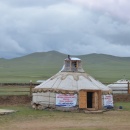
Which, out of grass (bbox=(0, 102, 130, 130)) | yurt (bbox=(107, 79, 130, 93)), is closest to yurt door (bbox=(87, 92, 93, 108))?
grass (bbox=(0, 102, 130, 130))

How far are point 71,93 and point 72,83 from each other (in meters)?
0.76

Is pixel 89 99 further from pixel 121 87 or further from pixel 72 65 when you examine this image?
pixel 121 87

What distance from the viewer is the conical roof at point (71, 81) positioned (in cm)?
2070

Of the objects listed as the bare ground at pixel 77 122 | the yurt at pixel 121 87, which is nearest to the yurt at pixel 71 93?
the bare ground at pixel 77 122

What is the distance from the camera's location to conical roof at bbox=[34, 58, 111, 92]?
2070 centimetres

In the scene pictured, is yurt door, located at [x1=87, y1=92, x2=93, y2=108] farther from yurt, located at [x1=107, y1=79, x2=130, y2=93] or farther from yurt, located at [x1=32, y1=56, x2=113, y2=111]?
yurt, located at [x1=107, y1=79, x2=130, y2=93]

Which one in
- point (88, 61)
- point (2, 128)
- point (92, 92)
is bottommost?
point (2, 128)

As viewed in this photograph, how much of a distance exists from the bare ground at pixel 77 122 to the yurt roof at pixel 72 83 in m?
2.11

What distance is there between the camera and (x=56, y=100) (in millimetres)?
20359

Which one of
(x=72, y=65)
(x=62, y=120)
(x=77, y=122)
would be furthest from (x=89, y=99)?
(x=77, y=122)

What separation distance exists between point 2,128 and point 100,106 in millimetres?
7263

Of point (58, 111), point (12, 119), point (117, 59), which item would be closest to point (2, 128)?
point (12, 119)

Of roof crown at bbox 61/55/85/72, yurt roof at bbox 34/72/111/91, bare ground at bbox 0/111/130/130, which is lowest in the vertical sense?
bare ground at bbox 0/111/130/130

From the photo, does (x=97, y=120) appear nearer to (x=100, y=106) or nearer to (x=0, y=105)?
(x=100, y=106)
